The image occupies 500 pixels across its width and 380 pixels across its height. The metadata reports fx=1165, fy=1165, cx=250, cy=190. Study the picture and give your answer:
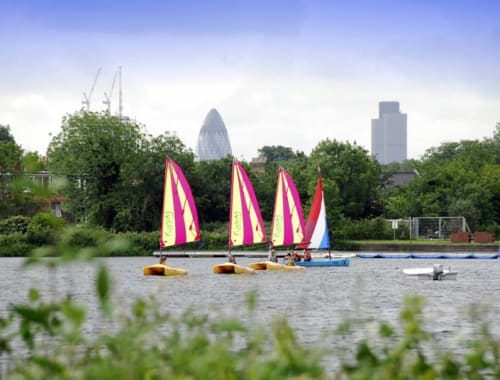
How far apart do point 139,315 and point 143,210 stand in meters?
84.5

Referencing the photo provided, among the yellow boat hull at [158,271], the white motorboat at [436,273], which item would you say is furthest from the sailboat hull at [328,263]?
the yellow boat hull at [158,271]

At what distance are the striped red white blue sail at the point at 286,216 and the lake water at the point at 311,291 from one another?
219 centimetres

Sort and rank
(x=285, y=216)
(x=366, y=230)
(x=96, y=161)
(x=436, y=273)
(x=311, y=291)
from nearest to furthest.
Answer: (x=311, y=291)
(x=436, y=273)
(x=285, y=216)
(x=366, y=230)
(x=96, y=161)

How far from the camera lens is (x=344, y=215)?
315 feet

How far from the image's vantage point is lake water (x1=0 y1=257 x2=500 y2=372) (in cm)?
2939

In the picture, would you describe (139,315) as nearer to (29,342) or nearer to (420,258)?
(29,342)

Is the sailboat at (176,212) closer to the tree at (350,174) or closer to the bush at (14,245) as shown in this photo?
the bush at (14,245)

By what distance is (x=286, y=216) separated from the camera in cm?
6331

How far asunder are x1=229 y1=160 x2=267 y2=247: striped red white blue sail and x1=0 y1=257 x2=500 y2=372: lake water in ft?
8.97

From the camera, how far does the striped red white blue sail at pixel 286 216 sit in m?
62.8

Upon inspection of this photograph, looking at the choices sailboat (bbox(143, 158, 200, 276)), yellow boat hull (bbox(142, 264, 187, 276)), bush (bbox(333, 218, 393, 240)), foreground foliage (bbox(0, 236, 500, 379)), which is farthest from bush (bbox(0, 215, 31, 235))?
foreground foliage (bbox(0, 236, 500, 379))

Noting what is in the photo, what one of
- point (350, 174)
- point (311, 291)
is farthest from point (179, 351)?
point (350, 174)

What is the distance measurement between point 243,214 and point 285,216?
4.54 metres

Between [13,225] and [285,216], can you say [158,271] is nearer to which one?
[285,216]
